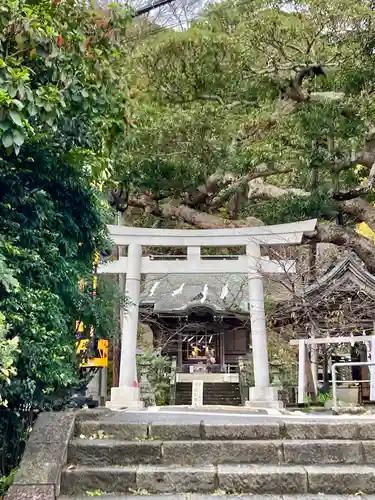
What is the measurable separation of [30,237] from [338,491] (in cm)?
297

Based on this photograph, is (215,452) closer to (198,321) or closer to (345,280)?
(345,280)

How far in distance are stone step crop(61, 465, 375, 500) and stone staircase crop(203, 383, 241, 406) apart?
40.6ft

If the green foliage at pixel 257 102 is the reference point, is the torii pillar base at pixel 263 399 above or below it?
below

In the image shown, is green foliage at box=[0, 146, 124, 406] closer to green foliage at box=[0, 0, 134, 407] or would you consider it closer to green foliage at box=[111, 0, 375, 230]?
green foliage at box=[0, 0, 134, 407]

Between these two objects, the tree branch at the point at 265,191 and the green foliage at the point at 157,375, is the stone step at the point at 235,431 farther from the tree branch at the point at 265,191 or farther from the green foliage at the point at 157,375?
the green foliage at the point at 157,375

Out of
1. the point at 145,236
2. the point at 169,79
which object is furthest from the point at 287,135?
the point at 145,236

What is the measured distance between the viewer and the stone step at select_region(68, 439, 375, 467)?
3551mm

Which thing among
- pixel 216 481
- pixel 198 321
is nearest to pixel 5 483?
pixel 216 481

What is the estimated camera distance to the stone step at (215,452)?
355cm

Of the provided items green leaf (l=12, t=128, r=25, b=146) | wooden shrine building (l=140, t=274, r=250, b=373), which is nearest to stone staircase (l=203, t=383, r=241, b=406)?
wooden shrine building (l=140, t=274, r=250, b=373)

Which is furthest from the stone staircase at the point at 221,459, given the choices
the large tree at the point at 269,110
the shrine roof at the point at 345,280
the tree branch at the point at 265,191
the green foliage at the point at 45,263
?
the tree branch at the point at 265,191

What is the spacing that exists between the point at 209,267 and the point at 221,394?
Result: 18.9 ft

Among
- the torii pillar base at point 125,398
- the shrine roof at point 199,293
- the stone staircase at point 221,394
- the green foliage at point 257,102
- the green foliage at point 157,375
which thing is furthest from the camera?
the shrine roof at point 199,293

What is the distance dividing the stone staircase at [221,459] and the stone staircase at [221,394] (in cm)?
1199
